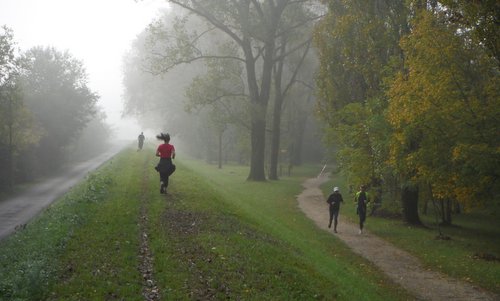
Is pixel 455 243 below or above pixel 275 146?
below

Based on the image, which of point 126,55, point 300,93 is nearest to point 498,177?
point 300,93

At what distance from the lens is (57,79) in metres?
48.8

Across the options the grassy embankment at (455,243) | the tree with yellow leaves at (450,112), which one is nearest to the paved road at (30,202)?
the grassy embankment at (455,243)

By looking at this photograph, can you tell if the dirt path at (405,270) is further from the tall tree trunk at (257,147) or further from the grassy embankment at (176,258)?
the tall tree trunk at (257,147)

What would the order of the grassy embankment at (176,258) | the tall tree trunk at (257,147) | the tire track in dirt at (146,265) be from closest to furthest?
1. the tire track in dirt at (146,265)
2. the grassy embankment at (176,258)
3. the tall tree trunk at (257,147)

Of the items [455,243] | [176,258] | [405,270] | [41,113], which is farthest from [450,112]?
[41,113]

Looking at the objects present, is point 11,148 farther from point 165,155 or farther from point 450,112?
point 450,112

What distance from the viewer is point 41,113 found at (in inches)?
1884

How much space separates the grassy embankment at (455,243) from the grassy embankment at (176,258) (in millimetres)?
2823

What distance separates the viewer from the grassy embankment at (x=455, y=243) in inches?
601

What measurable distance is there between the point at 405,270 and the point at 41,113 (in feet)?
141

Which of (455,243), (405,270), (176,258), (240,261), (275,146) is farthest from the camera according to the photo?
(275,146)

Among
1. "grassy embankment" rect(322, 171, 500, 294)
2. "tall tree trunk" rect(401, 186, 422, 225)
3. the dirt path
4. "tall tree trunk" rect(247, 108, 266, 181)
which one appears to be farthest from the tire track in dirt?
"tall tree trunk" rect(247, 108, 266, 181)

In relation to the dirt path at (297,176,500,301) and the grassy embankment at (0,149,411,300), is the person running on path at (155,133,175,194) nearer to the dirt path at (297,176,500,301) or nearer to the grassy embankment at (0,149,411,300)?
the grassy embankment at (0,149,411,300)
